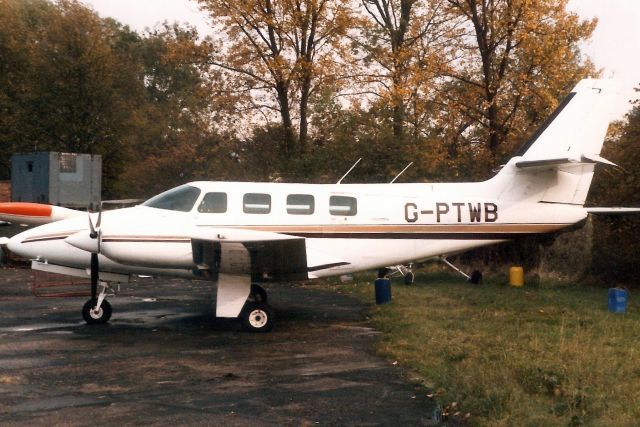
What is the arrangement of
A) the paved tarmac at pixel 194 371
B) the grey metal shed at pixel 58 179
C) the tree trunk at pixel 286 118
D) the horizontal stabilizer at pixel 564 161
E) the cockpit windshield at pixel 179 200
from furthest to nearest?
the tree trunk at pixel 286 118
the grey metal shed at pixel 58 179
the horizontal stabilizer at pixel 564 161
the cockpit windshield at pixel 179 200
the paved tarmac at pixel 194 371

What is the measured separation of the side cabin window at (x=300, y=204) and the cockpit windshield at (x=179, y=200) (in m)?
1.73

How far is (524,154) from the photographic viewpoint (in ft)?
55.0

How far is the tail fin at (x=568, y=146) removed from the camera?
16156mm

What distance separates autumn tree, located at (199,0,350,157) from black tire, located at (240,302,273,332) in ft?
58.0

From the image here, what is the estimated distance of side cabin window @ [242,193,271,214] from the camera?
14250 millimetres

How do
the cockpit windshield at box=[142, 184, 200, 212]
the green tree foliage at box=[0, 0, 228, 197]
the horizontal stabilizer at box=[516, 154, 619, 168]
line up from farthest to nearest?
the green tree foliage at box=[0, 0, 228, 197]
the horizontal stabilizer at box=[516, 154, 619, 168]
the cockpit windshield at box=[142, 184, 200, 212]

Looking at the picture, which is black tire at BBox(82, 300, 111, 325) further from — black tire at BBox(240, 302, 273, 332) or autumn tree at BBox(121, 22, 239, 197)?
autumn tree at BBox(121, 22, 239, 197)

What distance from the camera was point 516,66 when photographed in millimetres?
25562

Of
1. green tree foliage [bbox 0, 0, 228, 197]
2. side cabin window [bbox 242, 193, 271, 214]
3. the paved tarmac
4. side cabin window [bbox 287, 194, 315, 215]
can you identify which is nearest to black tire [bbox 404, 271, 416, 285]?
the paved tarmac

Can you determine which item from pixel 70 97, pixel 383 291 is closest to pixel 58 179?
pixel 383 291

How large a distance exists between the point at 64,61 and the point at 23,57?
5019mm

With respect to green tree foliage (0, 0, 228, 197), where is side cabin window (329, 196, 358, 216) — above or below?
below

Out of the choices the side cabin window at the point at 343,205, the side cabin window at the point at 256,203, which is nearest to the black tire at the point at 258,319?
the side cabin window at the point at 256,203

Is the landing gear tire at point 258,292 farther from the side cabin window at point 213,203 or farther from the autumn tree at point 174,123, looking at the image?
the autumn tree at point 174,123
